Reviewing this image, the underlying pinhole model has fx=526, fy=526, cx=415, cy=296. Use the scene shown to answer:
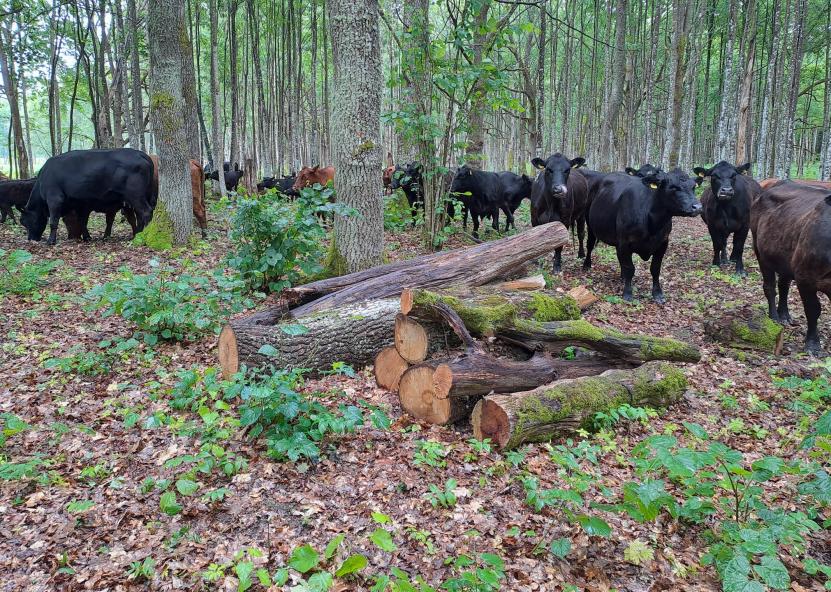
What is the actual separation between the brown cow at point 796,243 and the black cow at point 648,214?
0.95m

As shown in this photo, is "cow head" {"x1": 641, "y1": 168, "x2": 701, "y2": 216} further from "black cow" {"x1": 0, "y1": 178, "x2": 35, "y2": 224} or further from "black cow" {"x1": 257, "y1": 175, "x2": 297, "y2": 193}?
"black cow" {"x1": 0, "y1": 178, "x2": 35, "y2": 224}

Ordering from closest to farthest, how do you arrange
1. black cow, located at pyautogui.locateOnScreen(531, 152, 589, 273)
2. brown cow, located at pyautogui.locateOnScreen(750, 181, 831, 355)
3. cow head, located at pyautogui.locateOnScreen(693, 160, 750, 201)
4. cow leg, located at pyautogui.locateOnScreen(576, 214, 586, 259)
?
brown cow, located at pyautogui.locateOnScreen(750, 181, 831, 355), cow head, located at pyautogui.locateOnScreen(693, 160, 750, 201), black cow, located at pyautogui.locateOnScreen(531, 152, 589, 273), cow leg, located at pyautogui.locateOnScreen(576, 214, 586, 259)

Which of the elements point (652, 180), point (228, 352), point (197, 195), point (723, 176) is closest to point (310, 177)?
point (197, 195)

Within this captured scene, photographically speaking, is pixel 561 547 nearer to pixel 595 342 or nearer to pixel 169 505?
pixel 169 505

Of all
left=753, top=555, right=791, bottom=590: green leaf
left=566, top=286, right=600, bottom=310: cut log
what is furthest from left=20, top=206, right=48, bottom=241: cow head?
left=753, top=555, right=791, bottom=590: green leaf

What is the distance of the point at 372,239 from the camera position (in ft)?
22.6

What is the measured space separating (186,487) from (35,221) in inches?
388

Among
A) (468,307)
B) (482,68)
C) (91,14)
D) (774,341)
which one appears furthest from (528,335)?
(91,14)

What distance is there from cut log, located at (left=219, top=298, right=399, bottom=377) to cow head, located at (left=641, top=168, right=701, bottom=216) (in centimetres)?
503

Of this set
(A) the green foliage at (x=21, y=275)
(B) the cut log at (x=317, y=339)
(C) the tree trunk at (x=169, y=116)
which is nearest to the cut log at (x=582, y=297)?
(B) the cut log at (x=317, y=339)

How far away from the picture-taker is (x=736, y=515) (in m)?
3.03

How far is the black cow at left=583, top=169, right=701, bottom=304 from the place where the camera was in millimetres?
8023

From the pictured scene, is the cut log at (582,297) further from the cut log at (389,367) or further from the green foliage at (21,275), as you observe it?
the green foliage at (21,275)

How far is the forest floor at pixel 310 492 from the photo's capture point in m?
2.83
